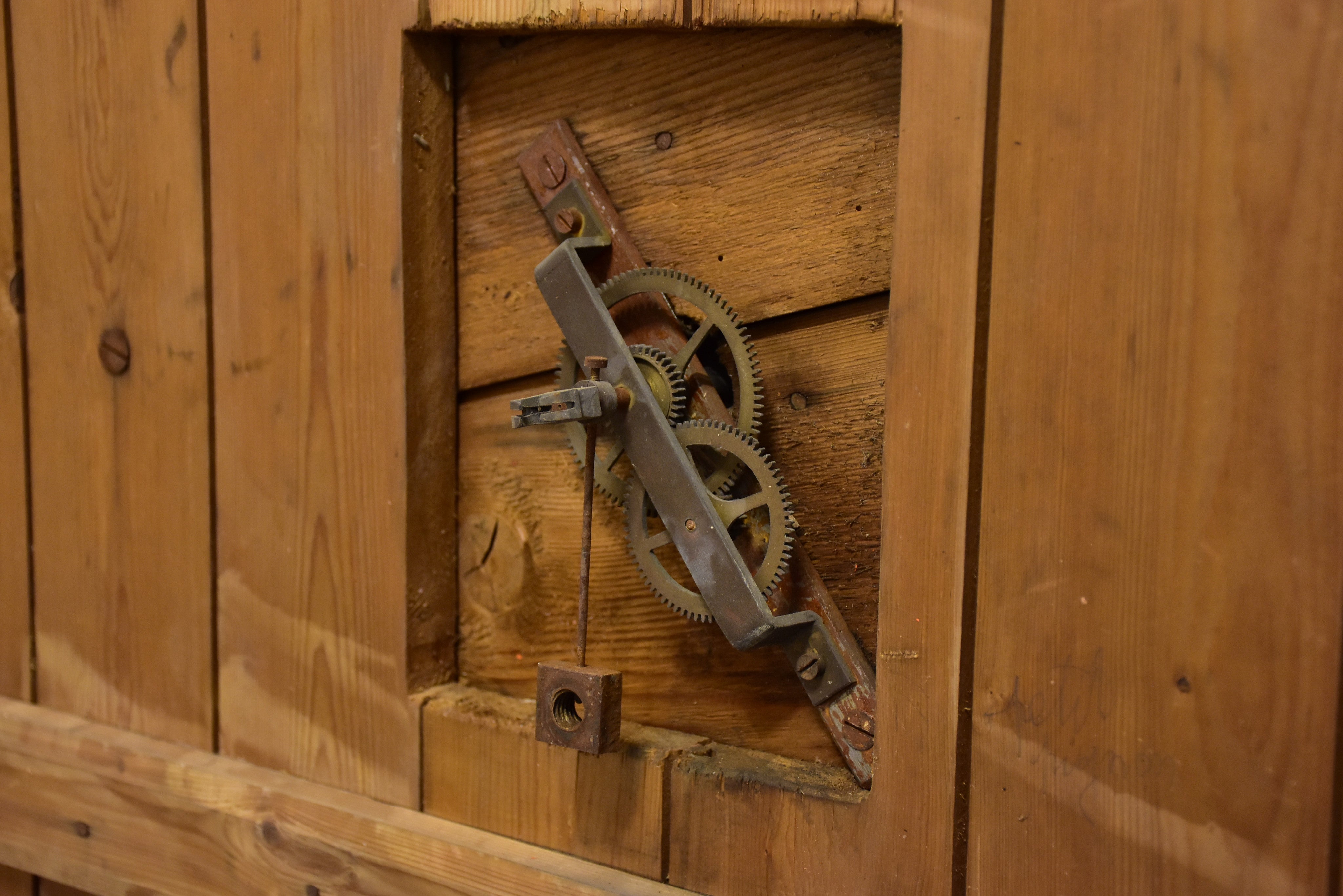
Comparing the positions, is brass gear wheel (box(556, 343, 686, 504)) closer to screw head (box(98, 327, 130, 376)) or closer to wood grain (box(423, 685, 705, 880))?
wood grain (box(423, 685, 705, 880))

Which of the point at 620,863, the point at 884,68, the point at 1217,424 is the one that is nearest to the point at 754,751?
the point at 620,863

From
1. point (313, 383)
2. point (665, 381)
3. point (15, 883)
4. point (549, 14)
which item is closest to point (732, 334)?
point (665, 381)

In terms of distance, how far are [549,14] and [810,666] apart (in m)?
0.52

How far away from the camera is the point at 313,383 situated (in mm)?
890

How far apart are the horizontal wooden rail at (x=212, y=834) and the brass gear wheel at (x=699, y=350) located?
312 mm

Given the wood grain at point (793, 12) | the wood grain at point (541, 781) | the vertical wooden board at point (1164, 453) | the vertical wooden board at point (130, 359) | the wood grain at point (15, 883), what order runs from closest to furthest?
the vertical wooden board at point (1164, 453) < the wood grain at point (793, 12) < the wood grain at point (541, 781) < the vertical wooden board at point (130, 359) < the wood grain at point (15, 883)

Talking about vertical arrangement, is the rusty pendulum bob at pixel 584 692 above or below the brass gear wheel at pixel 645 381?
below

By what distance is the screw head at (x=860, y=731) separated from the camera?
0.72m

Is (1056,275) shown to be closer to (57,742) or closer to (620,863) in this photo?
(620,863)

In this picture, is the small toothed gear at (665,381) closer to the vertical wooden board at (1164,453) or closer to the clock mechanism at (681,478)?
the clock mechanism at (681,478)

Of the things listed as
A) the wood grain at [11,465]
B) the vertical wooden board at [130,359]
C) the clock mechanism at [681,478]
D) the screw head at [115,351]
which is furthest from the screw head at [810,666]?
the wood grain at [11,465]

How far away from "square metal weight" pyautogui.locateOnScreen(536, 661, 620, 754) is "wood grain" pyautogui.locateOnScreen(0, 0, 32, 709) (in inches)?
25.8

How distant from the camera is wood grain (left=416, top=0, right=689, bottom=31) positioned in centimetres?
74

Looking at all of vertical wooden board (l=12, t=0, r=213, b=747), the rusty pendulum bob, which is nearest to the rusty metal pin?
the rusty pendulum bob
